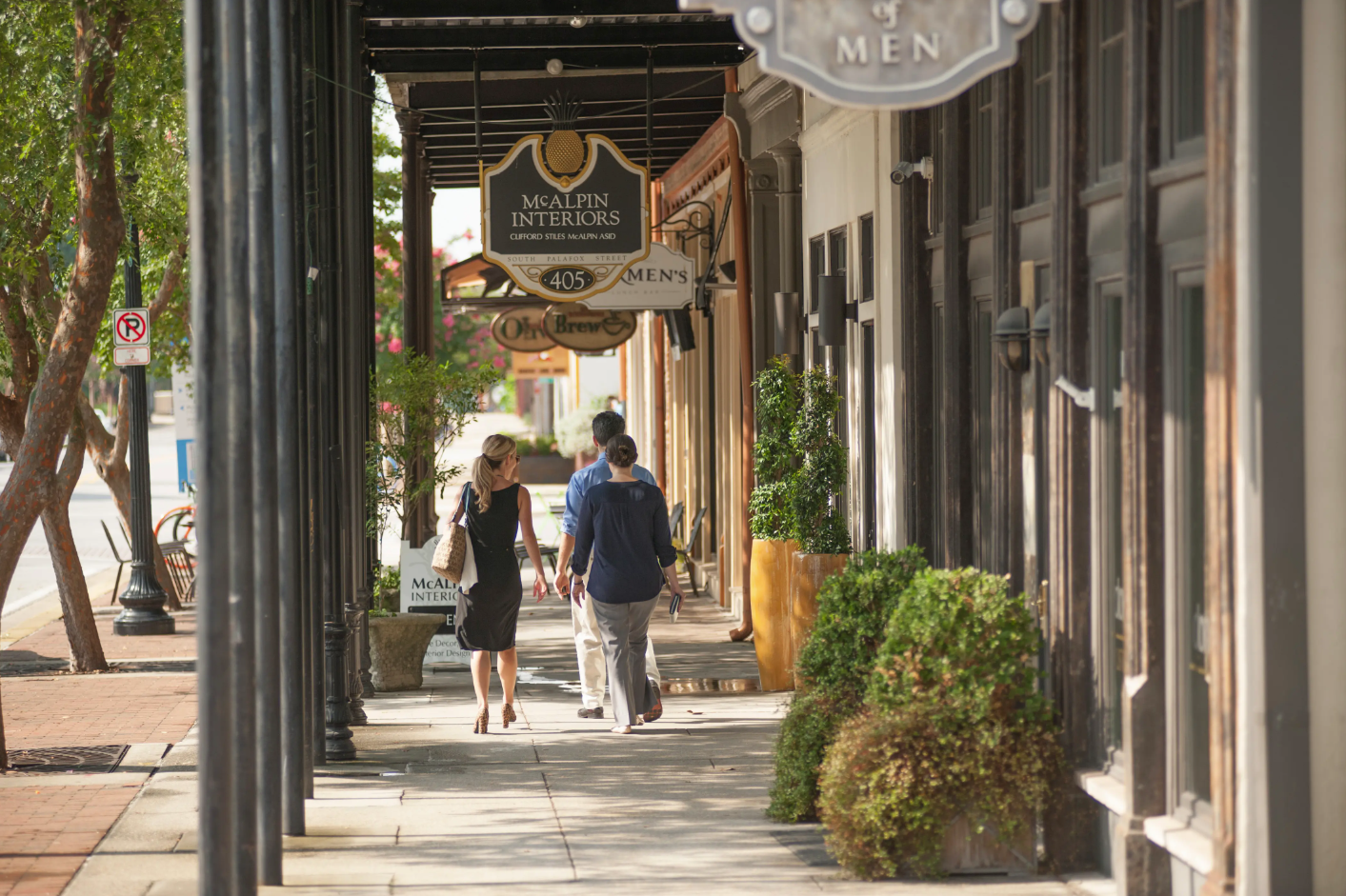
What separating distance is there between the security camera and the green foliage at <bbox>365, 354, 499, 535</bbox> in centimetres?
436

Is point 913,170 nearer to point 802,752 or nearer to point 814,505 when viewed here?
point 814,505

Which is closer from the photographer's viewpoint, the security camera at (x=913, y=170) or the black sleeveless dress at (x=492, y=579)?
the security camera at (x=913, y=170)

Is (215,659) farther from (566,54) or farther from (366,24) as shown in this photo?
(566,54)

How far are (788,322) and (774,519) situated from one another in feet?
6.61

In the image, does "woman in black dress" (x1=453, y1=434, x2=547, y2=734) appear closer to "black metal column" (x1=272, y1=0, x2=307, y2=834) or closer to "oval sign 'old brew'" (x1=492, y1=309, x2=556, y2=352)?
"black metal column" (x1=272, y1=0, x2=307, y2=834)

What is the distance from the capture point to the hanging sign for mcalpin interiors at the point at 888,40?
461 centimetres

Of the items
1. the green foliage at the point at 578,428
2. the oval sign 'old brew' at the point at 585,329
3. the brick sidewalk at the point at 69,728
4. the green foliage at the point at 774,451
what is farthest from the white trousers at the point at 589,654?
the green foliage at the point at 578,428

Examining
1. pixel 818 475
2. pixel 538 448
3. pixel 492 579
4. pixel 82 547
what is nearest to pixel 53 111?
pixel 492 579

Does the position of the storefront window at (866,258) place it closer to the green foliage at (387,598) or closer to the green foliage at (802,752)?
the green foliage at (802,752)

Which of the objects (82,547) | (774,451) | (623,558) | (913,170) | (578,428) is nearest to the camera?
(913,170)

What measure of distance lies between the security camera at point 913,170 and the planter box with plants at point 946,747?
116 inches

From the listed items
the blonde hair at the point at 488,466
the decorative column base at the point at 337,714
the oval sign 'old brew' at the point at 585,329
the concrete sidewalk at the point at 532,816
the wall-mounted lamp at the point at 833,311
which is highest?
the oval sign 'old brew' at the point at 585,329

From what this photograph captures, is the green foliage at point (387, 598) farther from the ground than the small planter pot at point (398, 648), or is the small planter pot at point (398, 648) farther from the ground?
the green foliage at point (387, 598)

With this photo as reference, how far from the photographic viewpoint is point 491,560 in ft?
31.7
